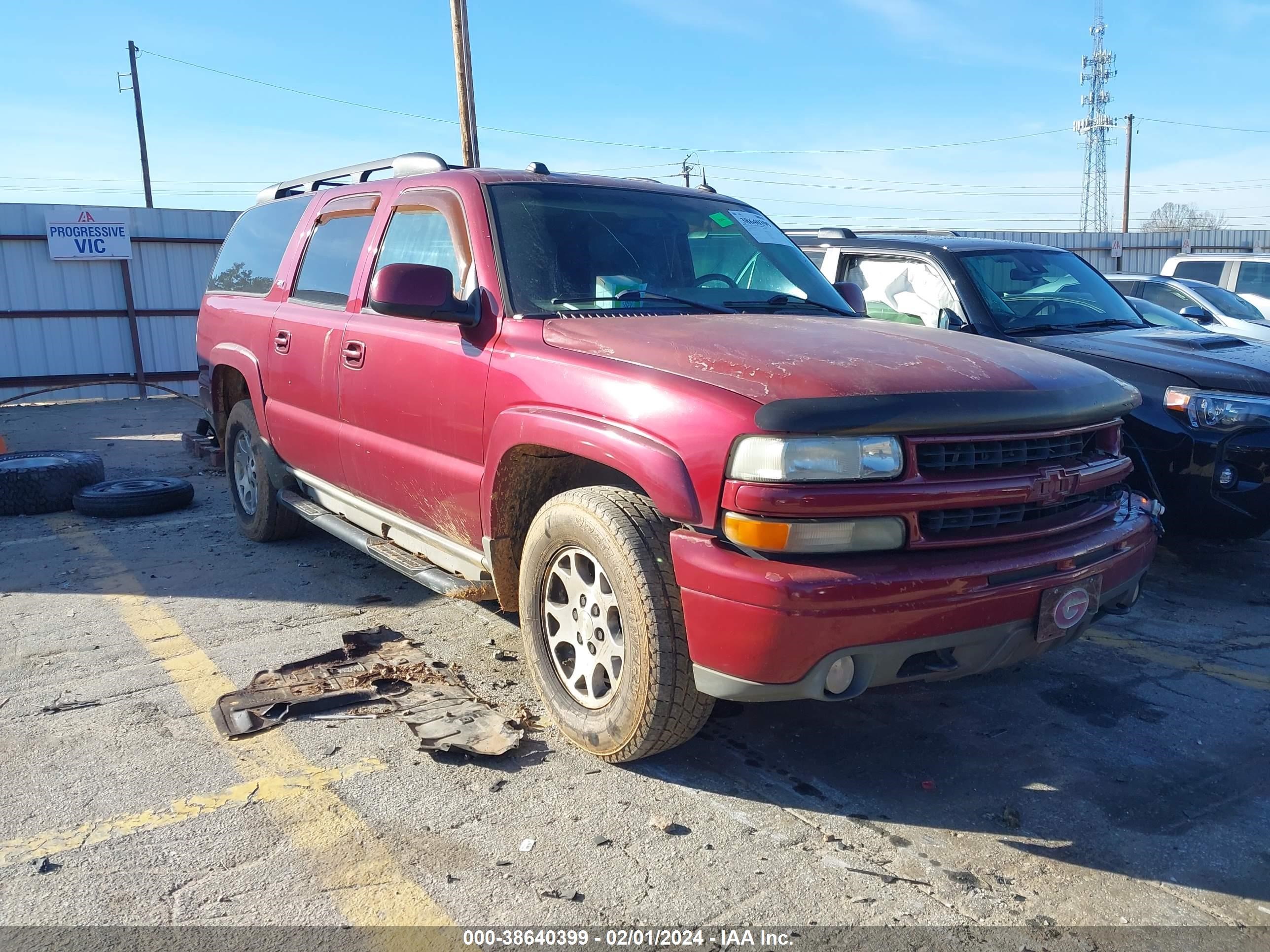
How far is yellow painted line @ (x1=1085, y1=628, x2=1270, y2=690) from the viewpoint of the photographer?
406 cm

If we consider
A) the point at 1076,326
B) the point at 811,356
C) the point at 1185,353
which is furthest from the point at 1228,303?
the point at 811,356

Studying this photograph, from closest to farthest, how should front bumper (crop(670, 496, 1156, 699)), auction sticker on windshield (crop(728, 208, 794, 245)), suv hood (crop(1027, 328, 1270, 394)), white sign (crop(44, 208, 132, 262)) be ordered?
front bumper (crop(670, 496, 1156, 699)) → auction sticker on windshield (crop(728, 208, 794, 245)) → suv hood (crop(1027, 328, 1270, 394)) → white sign (crop(44, 208, 132, 262))

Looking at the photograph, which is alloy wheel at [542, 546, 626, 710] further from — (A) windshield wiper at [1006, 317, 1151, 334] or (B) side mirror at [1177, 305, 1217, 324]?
(B) side mirror at [1177, 305, 1217, 324]

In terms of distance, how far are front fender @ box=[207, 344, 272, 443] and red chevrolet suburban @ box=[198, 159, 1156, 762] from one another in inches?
34.4

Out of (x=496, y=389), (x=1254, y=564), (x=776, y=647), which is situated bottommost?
(x=1254, y=564)

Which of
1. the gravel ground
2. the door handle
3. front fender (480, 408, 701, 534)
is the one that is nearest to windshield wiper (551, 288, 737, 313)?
front fender (480, 408, 701, 534)

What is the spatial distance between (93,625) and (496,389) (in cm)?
256

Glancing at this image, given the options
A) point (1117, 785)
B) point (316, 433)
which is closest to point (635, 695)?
point (1117, 785)

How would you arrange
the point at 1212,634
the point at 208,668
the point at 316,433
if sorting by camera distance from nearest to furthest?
the point at 208,668, the point at 1212,634, the point at 316,433

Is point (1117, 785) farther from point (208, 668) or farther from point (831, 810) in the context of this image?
point (208, 668)

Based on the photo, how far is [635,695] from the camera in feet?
9.93

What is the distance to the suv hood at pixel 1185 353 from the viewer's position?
5113 millimetres

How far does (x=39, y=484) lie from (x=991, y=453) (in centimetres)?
653

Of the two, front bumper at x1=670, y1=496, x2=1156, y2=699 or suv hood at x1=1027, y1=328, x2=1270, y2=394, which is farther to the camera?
suv hood at x1=1027, y1=328, x2=1270, y2=394
